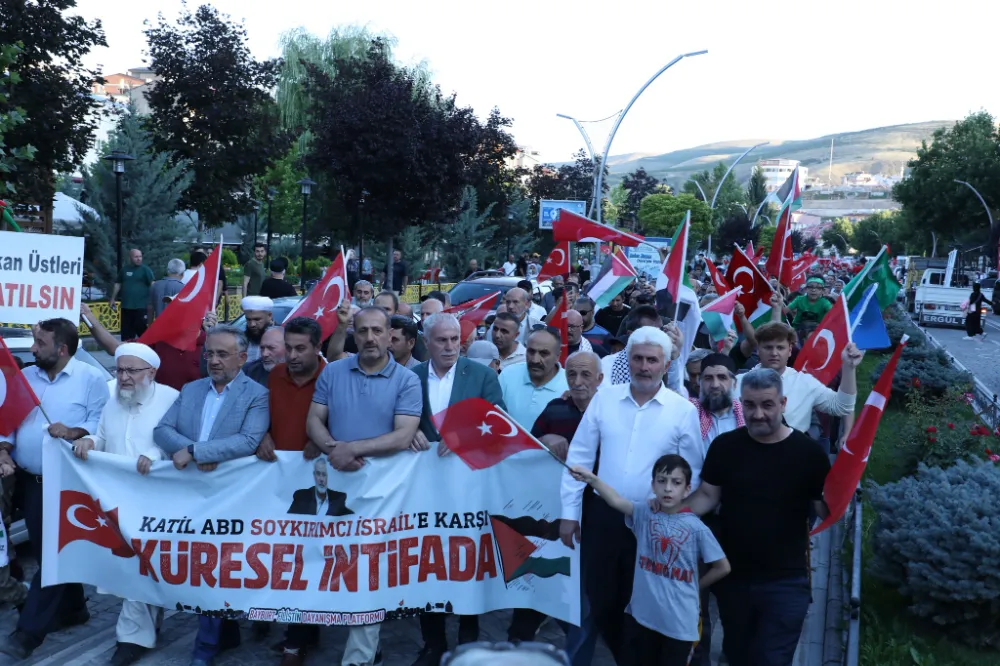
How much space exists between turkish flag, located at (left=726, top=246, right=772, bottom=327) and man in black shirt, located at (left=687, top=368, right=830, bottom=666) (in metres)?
5.03

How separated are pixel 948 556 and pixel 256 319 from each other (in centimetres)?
481

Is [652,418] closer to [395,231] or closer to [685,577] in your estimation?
[685,577]

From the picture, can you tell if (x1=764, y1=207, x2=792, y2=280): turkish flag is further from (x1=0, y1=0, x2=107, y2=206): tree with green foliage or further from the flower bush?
(x1=0, y1=0, x2=107, y2=206): tree with green foliage

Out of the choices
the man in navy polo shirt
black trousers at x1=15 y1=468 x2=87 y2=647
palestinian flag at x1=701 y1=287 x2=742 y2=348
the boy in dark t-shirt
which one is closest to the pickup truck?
palestinian flag at x1=701 y1=287 x2=742 y2=348

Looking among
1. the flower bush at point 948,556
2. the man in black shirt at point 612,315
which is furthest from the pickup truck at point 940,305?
the flower bush at point 948,556

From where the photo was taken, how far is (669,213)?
56.9m

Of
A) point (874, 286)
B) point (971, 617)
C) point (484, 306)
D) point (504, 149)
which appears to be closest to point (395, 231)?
point (504, 149)

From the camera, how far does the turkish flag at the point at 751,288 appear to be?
9492 millimetres

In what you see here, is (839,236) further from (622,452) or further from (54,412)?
(54,412)

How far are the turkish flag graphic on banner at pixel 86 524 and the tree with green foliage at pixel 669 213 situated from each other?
167 ft

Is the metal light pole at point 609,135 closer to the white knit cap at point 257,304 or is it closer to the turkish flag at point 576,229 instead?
the turkish flag at point 576,229

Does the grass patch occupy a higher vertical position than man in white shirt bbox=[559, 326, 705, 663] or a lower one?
lower

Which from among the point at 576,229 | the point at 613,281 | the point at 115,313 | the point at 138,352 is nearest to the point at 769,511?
A: the point at 138,352

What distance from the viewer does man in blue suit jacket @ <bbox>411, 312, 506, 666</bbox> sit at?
5578 millimetres
